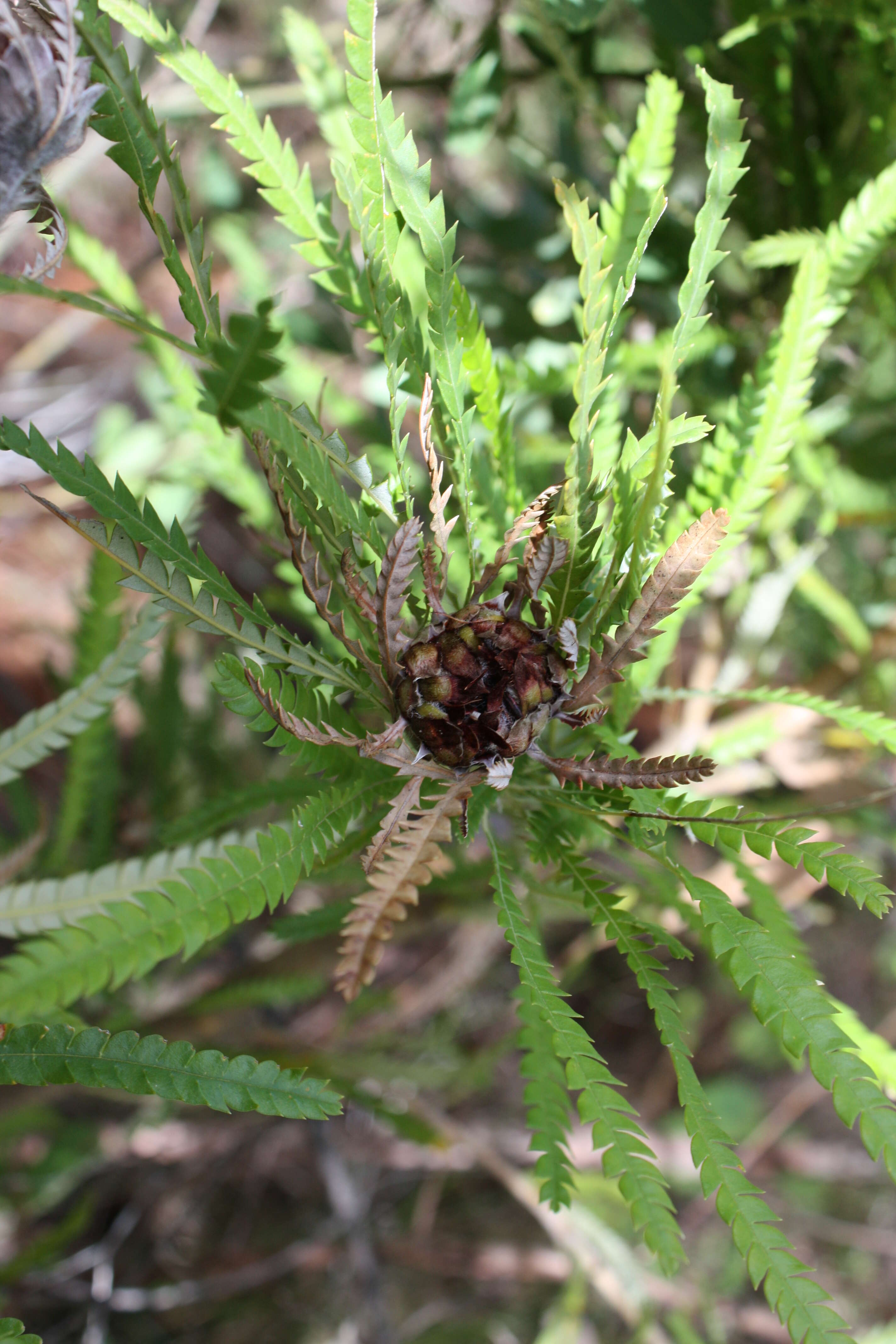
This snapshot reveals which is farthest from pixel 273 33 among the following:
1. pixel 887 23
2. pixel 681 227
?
pixel 887 23

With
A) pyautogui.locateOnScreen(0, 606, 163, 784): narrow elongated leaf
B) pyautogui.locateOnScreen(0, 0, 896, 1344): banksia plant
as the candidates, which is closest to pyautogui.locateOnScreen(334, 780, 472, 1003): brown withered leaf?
pyautogui.locateOnScreen(0, 0, 896, 1344): banksia plant

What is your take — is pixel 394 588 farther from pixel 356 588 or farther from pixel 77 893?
pixel 77 893

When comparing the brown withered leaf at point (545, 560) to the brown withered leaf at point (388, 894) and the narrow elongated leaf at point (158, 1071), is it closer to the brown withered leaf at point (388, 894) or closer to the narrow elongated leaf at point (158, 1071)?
the brown withered leaf at point (388, 894)

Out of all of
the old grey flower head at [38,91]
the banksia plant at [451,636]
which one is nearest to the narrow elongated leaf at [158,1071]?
the banksia plant at [451,636]

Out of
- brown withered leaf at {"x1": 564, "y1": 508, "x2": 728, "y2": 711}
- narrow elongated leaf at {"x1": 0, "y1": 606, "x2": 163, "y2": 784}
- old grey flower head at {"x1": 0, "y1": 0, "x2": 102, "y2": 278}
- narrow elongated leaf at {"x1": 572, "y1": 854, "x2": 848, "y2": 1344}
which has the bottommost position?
narrow elongated leaf at {"x1": 572, "y1": 854, "x2": 848, "y2": 1344}

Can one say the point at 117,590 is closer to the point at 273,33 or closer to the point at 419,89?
the point at 419,89

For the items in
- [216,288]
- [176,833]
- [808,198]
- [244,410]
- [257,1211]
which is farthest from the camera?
[216,288]

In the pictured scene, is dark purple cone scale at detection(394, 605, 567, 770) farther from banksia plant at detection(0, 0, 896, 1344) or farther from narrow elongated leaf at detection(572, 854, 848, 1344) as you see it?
narrow elongated leaf at detection(572, 854, 848, 1344)
